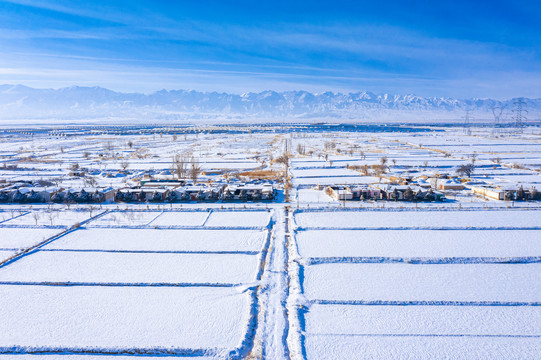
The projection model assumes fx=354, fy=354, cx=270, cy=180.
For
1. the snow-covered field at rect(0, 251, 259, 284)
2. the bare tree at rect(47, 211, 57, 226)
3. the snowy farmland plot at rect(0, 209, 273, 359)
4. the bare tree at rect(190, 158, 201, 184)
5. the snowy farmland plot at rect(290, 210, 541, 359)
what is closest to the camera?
the snowy farmland plot at rect(290, 210, 541, 359)

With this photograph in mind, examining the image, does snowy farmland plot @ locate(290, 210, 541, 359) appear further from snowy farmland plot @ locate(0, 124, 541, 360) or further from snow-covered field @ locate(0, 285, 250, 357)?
snow-covered field @ locate(0, 285, 250, 357)

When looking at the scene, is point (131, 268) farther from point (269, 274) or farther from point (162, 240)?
point (269, 274)

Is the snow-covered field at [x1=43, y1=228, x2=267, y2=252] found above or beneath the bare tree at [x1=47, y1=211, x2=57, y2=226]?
beneath

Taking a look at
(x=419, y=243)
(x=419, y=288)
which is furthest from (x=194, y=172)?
(x=419, y=288)

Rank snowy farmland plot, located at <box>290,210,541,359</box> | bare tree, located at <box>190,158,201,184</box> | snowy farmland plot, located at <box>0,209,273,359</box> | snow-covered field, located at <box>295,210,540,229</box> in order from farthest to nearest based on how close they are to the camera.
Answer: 1. bare tree, located at <box>190,158,201,184</box>
2. snow-covered field, located at <box>295,210,540,229</box>
3. snowy farmland plot, located at <box>0,209,273,359</box>
4. snowy farmland plot, located at <box>290,210,541,359</box>

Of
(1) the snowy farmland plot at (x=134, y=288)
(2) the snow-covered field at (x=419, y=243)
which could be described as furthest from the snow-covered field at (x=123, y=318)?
(2) the snow-covered field at (x=419, y=243)

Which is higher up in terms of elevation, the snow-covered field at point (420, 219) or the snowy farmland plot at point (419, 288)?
the snow-covered field at point (420, 219)

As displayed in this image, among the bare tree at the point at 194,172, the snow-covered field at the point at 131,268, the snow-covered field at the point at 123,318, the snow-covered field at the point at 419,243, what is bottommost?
the snow-covered field at the point at 123,318

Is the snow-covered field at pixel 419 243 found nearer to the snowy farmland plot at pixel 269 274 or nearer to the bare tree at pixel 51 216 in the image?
the snowy farmland plot at pixel 269 274

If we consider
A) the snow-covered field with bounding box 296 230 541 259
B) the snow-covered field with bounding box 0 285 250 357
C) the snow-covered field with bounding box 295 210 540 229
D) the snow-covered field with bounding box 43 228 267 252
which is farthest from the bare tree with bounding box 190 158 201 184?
the snow-covered field with bounding box 0 285 250 357

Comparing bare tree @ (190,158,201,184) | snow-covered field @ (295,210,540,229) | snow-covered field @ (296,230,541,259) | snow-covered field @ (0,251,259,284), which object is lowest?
snow-covered field @ (0,251,259,284)
